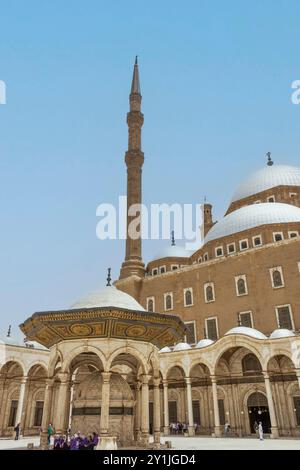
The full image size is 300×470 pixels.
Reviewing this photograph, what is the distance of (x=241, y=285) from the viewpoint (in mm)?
24078

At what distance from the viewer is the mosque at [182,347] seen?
1016cm

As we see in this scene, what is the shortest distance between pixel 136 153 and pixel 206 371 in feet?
63.9

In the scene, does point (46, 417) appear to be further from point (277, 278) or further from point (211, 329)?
point (277, 278)

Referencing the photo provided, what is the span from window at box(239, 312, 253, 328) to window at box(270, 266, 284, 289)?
7.64ft

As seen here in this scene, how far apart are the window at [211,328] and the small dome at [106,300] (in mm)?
14207

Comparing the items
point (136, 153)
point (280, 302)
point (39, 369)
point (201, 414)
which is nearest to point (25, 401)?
point (39, 369)

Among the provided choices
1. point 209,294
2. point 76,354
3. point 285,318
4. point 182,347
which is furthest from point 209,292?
point 76,354

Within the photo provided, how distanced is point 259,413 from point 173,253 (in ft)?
56.9

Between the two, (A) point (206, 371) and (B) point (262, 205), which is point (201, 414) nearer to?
(A) point (206, 371)

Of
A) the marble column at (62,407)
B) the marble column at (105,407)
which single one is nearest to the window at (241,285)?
the marble column at (105,407)

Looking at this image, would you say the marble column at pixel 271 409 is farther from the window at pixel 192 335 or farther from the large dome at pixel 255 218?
the large dome at pixel 255 218

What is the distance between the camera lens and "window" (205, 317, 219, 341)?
23984 mm

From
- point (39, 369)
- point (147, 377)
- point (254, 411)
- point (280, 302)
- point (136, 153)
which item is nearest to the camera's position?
point (147, 377)
